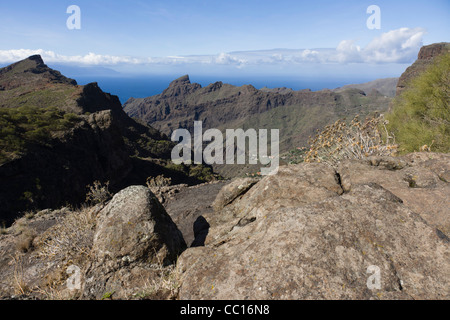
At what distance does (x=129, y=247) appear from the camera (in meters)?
4.43

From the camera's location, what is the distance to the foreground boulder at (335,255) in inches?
98.4

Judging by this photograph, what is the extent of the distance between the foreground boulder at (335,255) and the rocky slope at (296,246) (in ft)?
0.04

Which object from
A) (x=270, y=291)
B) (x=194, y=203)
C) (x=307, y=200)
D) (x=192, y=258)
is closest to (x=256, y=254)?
(x=270, y=291)

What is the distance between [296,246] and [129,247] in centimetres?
315

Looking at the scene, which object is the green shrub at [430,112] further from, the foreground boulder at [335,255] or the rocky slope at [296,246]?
the foreground boulder at [335,255]

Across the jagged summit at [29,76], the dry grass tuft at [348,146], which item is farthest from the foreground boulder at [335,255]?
the jagged summit at [29,76]

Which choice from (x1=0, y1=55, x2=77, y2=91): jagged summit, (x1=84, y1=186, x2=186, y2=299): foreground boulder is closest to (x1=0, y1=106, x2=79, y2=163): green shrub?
(x1=84, y1=186, x2=186, y2=299): foreground boulder

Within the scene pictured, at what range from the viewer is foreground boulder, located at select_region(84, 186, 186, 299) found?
13.4 ft

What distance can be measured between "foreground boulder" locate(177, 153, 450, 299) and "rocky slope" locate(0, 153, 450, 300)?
1cm

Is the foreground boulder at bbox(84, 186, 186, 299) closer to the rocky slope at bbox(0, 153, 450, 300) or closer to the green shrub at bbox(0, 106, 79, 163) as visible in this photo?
the rocky slope at bbox(0, 153, 450, 300)

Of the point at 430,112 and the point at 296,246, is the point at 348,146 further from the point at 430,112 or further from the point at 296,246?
the point at 430,112

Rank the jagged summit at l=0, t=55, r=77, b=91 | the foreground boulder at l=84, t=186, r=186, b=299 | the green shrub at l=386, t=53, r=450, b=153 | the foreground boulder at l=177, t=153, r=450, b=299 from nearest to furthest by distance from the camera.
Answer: the foreground boulder at l=177, t=153, r=450, b=299
the foreground boulder at l=84, t=186, r=186, b=299
the green shrub at l=386, t=53, r=450, b=153
the jagged summit at l=0, t=55, r=77, b=91
